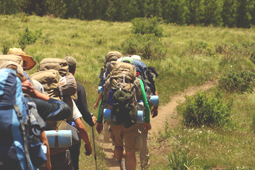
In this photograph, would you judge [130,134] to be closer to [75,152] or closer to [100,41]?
[75,152]

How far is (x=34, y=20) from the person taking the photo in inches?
890

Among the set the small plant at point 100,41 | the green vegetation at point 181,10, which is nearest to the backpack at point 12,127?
the small plant at point 100,41

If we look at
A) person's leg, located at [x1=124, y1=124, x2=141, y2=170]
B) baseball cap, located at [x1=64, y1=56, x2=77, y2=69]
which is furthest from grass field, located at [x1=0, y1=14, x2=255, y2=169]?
baseball cap, located at [x1=64, y1=56, x2=77, y2=69]

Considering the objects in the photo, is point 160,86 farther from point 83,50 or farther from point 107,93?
point 107,93

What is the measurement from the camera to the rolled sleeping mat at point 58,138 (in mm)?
2344

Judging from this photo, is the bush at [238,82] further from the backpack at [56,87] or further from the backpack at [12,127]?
the backpack at [12,127]

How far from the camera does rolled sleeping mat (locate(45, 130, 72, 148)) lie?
234 cm

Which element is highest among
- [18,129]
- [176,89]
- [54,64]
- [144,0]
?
[144,0]

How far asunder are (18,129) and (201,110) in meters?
6.19

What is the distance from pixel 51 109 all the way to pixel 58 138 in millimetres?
325

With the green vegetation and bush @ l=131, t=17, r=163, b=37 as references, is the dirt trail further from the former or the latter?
the green vegetation

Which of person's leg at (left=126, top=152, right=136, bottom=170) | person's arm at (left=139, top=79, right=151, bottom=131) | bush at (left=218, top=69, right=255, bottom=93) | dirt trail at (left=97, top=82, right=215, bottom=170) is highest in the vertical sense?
person's arm at (left=139, top=79, right=151, bottom=131)

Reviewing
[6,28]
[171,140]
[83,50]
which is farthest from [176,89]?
[6,28]

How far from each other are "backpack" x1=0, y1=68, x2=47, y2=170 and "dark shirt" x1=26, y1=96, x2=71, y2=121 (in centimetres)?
32
